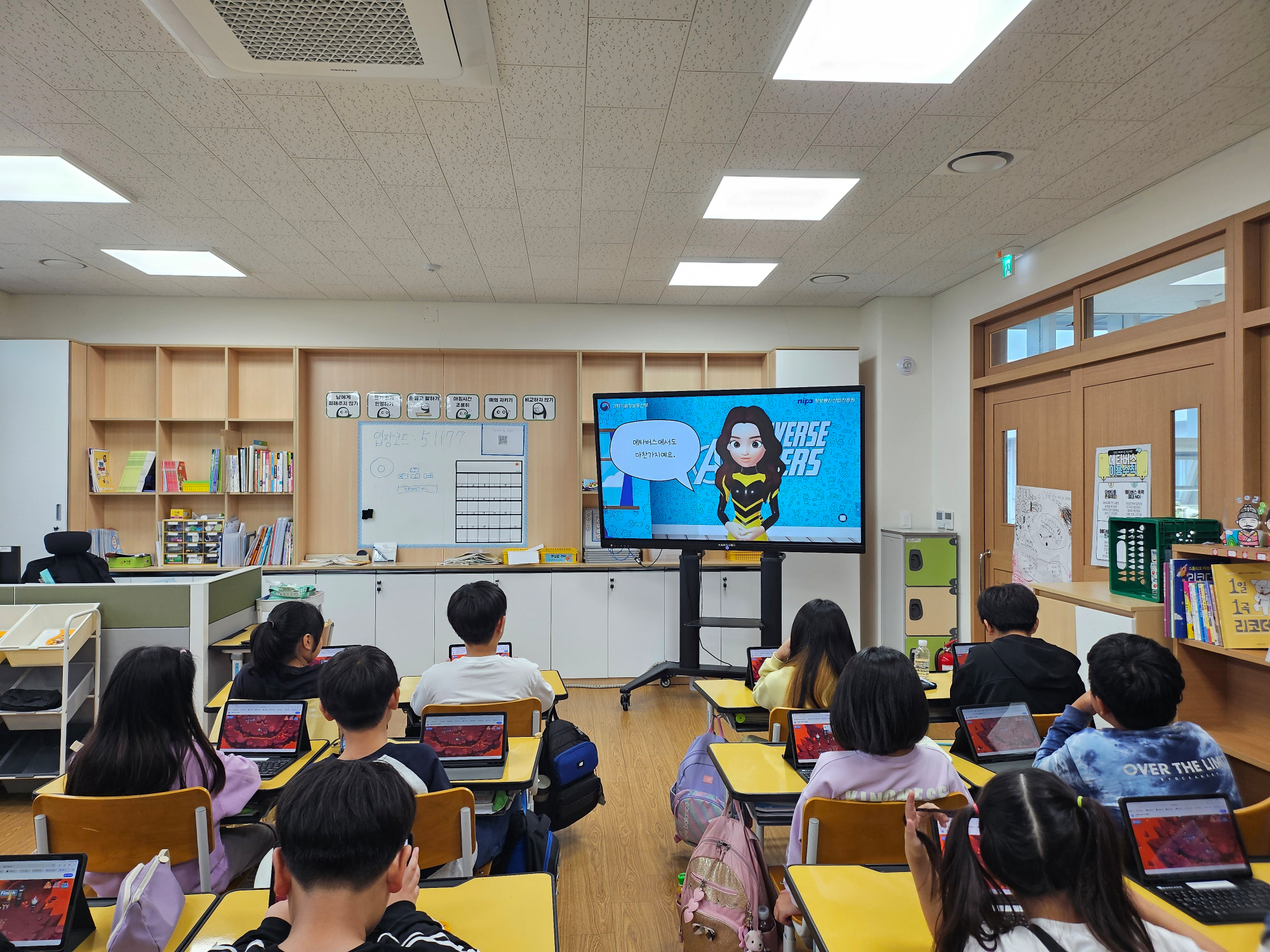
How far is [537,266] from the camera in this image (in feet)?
15.6

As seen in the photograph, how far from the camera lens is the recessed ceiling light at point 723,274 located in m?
4.69

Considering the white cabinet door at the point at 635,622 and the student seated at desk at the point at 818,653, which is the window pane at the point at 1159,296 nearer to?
the student seated at desk at the point at 818,653

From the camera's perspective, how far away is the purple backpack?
2590 mm

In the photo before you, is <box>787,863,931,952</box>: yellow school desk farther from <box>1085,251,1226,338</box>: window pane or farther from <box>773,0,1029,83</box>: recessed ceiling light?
<box>1085,251,1226,338</box>: window pane

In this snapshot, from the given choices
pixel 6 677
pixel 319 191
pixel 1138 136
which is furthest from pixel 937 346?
pixel 6 677

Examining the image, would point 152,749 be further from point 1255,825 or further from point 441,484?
point 441,484

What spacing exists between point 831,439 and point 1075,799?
3859 mm

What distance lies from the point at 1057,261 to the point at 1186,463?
1452mm

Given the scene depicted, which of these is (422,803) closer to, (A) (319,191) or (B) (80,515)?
(A) (319,191)

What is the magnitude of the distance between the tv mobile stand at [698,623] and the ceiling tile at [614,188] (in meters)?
2.44

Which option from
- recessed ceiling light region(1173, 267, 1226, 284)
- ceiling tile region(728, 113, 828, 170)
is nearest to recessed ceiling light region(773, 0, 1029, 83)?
ceiling tile region(728, 113, 828, 170)

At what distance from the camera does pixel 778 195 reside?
3562 mm

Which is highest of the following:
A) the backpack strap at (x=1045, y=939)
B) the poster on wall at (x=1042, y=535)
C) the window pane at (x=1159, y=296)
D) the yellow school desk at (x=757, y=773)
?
the window pane at (x=1159, y=296)

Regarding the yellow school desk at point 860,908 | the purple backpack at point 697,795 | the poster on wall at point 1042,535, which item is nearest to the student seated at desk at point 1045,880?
the yellow school desk at point 860,908
